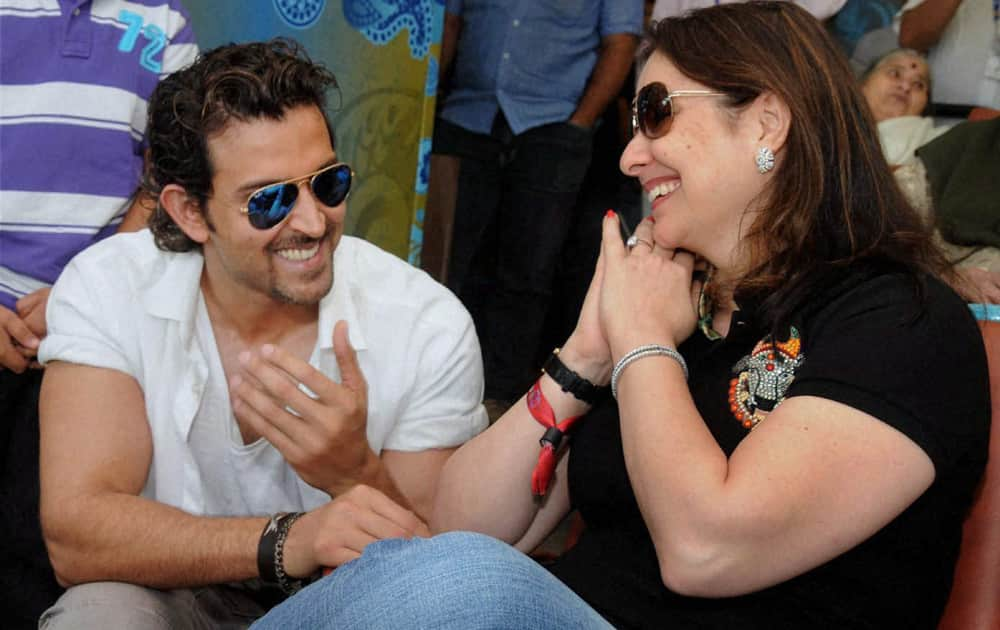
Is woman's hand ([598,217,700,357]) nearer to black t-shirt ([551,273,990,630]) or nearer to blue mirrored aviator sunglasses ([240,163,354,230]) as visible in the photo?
black t-shirt ([551,273,990,630])

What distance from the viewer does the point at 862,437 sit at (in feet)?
4.06

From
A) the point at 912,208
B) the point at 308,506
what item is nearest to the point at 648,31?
the point at 912,208

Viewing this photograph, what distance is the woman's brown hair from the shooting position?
1.49 metres

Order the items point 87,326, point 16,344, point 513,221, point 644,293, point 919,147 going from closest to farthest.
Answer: point 644,293
point 87,326
point 16,344
point 919,147
point 513,221

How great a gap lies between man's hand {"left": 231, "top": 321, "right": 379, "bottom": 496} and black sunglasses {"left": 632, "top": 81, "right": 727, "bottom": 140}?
0.62 m

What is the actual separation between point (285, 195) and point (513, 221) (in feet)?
6.41

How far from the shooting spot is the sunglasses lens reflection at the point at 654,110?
159 centimetres

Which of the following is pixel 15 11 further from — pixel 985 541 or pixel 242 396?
pixel 985 541

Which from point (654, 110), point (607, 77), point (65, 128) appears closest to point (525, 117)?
point (607, 77)

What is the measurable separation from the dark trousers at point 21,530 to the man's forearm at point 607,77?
2260mm

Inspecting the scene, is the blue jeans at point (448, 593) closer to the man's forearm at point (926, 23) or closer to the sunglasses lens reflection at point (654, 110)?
the sunglasses lens reflection at point (654, 110)

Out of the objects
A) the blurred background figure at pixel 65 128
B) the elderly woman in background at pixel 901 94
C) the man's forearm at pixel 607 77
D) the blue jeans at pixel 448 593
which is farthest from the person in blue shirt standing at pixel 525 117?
the blue jeans at pixel 448 593

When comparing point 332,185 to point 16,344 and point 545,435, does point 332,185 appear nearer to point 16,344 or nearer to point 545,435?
point 545,435

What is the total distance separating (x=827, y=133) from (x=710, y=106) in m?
0.17
